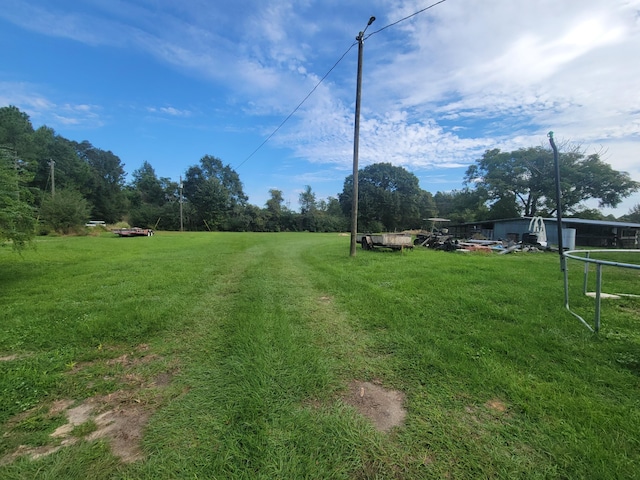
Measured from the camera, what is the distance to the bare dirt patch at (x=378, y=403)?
200cm

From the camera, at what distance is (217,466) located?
5.19 feet

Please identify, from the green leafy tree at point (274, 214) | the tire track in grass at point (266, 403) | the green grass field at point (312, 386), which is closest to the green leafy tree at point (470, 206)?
the green leafy tree at point (274, 214)

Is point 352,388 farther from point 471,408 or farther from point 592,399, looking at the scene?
point 592,399

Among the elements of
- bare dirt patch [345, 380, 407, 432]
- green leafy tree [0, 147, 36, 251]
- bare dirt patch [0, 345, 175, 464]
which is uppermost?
green leafy tree [0, 147, 36, 251]

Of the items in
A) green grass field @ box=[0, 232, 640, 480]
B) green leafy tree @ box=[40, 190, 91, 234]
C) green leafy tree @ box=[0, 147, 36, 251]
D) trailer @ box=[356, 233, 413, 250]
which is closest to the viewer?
green grass field @ box=[0, 232, 640, 480]

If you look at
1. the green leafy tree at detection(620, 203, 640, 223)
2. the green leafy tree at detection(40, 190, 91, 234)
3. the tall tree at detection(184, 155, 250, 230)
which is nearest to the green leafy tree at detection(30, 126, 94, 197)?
the tall tree at detection(184, 155, 250, 230)

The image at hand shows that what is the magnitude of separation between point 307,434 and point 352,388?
2.22ft

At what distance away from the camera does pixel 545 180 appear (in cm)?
3228

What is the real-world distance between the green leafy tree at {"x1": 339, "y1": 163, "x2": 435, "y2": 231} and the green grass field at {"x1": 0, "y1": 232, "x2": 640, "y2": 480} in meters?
45.1

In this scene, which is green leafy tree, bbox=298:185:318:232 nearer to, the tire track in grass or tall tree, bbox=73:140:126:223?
tall tree, bbox=73:140:126:223

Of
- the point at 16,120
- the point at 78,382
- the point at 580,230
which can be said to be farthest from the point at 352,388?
the point at 16,120

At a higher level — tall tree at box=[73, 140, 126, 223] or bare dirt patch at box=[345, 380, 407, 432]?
tall tree at box=[73, 140, 126, 223]

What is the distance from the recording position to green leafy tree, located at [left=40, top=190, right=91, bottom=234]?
22203mm

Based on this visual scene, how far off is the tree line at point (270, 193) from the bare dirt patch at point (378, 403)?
28.9 metres
